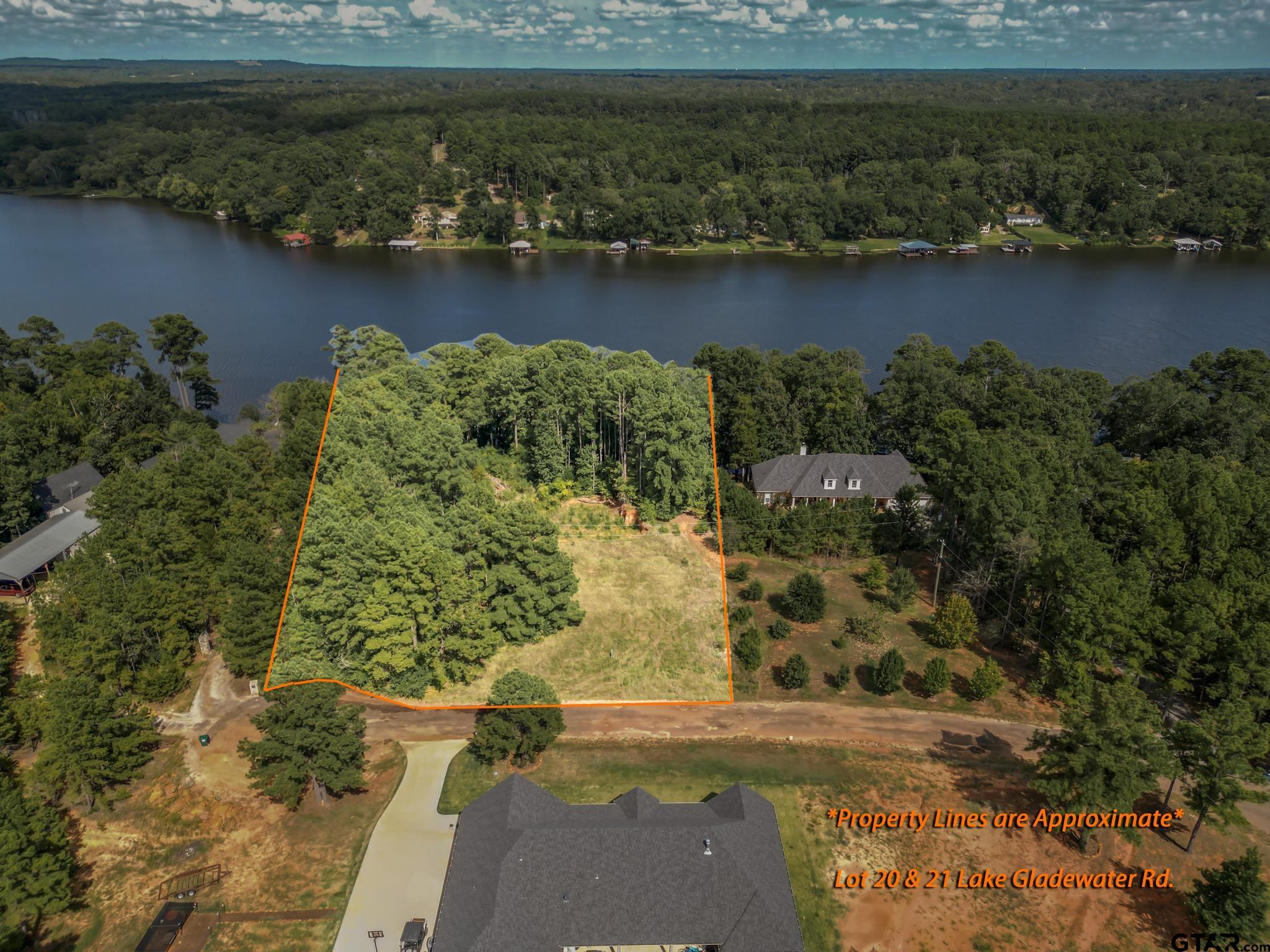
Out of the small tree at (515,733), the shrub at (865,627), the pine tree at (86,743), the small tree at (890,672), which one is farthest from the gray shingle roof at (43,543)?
the small tree at (890,672)

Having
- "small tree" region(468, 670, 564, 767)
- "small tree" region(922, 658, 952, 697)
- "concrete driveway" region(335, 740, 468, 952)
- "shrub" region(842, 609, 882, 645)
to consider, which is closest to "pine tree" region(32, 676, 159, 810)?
"concrete driveway" region(335, 740, 468, 952)

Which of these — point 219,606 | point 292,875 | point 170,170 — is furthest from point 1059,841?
point 170,170

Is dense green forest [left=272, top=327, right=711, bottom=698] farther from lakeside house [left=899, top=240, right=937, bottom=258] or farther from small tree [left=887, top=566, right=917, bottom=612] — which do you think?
lakeside house [left=899, top=240, right=937, bottom=258]

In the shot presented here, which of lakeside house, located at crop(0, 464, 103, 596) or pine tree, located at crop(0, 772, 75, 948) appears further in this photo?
lakeside house, located at crop(0, 464, 103, 596)

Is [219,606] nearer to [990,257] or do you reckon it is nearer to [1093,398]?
[1093,398]

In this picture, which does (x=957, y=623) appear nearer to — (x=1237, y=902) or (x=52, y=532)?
(x=1237, y=902)
